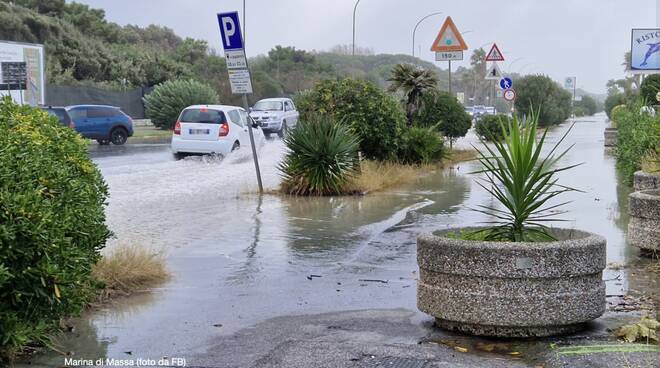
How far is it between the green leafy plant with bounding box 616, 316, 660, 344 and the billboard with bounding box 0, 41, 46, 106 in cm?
3056

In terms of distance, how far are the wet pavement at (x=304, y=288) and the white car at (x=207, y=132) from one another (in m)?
8.02

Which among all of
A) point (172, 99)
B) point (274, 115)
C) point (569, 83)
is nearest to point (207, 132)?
point (274, 115)

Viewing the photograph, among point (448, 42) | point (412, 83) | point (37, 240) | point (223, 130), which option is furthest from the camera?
point (448, 42)

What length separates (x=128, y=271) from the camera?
25.6 ft

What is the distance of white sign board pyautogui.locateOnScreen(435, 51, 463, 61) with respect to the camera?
968 inches

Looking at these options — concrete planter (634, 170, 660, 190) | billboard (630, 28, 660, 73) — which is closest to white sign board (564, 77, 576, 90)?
billboard (630, 28, 660, 73)

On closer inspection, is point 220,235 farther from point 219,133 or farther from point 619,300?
point 219,133

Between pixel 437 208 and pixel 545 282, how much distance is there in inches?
293

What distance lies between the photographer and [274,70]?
85.3 m

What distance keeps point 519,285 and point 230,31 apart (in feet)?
31.0

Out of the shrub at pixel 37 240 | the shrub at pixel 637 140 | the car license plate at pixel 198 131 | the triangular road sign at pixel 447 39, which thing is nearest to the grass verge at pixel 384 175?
the shrub at pixel 637 140

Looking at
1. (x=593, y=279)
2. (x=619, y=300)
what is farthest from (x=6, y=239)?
(x=619, y=300)

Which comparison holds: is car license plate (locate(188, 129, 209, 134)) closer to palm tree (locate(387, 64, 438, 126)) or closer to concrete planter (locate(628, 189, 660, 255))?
palm tree (locate(387, 64, 438, 126))

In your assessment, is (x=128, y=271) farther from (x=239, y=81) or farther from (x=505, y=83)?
(x=505, y=83)
